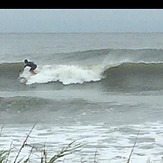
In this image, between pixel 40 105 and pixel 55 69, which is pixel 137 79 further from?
pixel 40 105

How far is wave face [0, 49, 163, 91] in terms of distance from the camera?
1469 centimetres

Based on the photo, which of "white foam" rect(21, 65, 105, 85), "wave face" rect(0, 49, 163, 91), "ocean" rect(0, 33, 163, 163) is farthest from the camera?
"white foam" rect(21, 65, 105, 85)

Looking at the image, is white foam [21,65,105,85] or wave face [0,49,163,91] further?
white foam [21,65,105,85]

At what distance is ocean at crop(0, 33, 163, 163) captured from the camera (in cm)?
557

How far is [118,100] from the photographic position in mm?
10812

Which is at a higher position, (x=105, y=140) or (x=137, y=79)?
(x=137, y=79)

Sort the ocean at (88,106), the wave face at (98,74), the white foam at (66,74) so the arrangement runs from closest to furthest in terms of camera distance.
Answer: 1. the ocean at (88,106)
2. the wave face at (98,74)
3. the white foam at (66,74)

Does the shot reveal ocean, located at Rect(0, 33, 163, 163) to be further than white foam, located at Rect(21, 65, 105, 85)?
No

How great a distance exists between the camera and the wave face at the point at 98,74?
48.2 ft

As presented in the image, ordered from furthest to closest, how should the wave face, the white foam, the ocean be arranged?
1. the white foam
2. the wave face
3. the ocean

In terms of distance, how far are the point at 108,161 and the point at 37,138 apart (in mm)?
1700

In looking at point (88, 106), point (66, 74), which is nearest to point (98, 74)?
point (66, 74)

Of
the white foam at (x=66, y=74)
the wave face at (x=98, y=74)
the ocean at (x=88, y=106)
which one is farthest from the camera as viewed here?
the white foam at (x=66, y=74)

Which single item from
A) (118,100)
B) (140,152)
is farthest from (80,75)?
(140,152)
